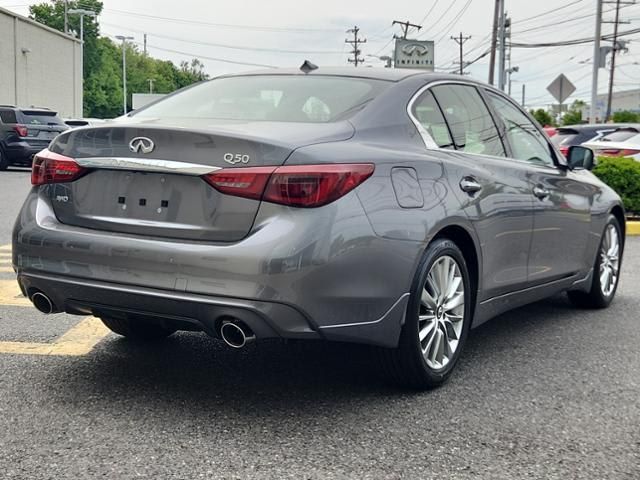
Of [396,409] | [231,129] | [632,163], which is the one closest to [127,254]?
[231,129]

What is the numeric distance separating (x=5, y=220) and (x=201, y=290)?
9.03 m

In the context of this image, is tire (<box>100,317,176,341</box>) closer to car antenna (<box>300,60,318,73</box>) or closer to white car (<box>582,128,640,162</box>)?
car antenna (<box>300,60,318,73</box>)

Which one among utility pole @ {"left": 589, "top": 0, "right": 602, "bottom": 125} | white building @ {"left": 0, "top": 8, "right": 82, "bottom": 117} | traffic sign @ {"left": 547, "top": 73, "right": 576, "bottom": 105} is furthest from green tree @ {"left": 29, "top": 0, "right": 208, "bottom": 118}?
traffic sign @ {"left": 547, "top": 73, "right": 576, "bottom": 105}

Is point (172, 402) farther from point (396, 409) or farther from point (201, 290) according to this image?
point (396, 409)

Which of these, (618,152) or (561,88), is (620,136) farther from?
(561,88)

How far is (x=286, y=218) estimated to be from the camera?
11.6 ft

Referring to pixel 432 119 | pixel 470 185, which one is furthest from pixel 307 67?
pixel 470 185

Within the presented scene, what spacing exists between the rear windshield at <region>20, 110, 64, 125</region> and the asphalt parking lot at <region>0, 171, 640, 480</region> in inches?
708

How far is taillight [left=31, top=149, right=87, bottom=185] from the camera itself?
3.99 metres

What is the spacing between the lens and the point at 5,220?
11812 mm

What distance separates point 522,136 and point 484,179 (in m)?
1.03

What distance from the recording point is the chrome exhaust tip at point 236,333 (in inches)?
142

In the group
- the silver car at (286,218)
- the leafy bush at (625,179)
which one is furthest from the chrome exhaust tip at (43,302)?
the leafy bush at (625,179)

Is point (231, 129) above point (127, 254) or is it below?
above
